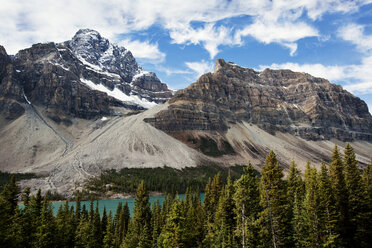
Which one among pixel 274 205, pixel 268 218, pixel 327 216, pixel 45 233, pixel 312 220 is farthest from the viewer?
pixel 45 233

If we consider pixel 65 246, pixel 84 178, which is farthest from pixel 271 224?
pixel 84 178

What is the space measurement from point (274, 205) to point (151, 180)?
137m

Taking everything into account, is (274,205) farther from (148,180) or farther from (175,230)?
(148,180)

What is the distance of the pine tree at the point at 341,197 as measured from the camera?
1310 inches

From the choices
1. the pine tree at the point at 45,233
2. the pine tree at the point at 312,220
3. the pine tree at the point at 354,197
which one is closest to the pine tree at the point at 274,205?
the pine tree at the point at 312,220

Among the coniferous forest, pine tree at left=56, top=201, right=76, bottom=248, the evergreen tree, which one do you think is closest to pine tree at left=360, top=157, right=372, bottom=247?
the coniferous forest

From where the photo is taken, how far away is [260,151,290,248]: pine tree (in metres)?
29.4

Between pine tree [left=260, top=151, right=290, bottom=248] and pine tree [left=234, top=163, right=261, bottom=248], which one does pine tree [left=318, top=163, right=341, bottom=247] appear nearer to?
pine tree [left=260, top=151, right=290, bottom=248]

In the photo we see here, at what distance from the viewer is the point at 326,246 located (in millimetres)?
28266

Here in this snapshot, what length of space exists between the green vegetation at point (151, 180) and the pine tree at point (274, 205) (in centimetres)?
10835

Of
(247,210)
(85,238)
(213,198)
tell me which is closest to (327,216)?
(247,210)

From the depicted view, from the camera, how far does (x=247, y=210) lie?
1117 inches

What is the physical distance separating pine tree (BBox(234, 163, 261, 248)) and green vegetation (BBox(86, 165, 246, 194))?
111 m

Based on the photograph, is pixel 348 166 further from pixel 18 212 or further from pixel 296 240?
pixel 18 212
